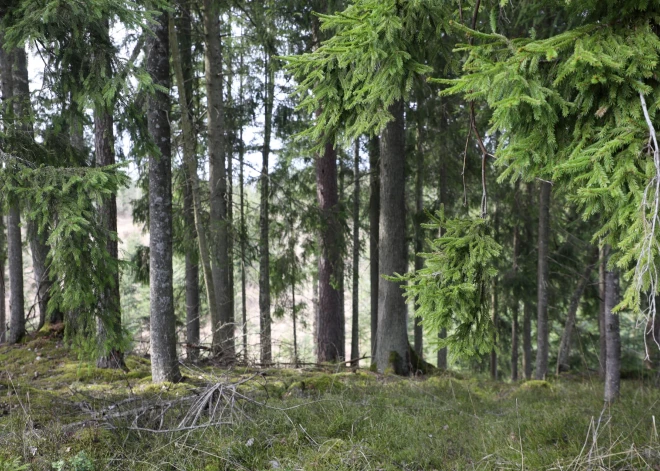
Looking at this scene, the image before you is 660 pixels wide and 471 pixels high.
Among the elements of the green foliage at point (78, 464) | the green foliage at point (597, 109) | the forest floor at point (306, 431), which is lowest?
the forest floor at point (306, 431)

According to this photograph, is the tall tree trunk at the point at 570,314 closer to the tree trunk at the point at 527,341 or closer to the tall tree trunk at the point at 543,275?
the tree trunk at the point at 527,341

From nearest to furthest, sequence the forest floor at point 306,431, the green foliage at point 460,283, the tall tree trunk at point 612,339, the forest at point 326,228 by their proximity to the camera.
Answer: the forest at point 326,228 → the green foliage at point 460,283 → the forest floor at point 306,431 → the tall tree trunk at point 612,339

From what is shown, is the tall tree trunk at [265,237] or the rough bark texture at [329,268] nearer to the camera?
the tall tree trunk at [265,237]

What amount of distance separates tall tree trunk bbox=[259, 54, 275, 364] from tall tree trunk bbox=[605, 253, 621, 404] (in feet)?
16.6

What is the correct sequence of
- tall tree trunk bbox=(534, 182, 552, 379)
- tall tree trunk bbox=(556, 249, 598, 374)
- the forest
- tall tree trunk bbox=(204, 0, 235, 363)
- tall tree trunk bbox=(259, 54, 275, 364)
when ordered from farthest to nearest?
tall tree trunk bbox=(556, 249, 598, 374) < tall tree trunk bbox=(534, 182, 552, 379) < tall tree trunk bbox=(204, 0, 235, 363) < tall tree trunk bbox=(259, 54, 275, 364) < the forest

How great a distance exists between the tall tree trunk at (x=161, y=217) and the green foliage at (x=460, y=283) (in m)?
3.93

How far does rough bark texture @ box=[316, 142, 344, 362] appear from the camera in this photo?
10.5 metres

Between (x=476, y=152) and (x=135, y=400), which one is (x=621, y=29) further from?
(x=476, y=152)

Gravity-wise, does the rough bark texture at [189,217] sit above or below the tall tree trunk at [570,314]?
above

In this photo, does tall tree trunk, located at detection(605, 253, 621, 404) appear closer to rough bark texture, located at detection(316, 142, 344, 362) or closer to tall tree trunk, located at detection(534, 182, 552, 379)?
tall tree trunk, located at detection(534, 182, 552, 379)

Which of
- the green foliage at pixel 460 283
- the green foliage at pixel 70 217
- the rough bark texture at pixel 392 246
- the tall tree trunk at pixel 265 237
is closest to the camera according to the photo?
the green foliage at pixel 460 283

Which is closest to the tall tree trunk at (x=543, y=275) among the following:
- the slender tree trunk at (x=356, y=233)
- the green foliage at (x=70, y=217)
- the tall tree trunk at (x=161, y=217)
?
the slender tree trunk at (x=356, y=233)

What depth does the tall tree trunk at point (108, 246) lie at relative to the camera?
4.89 metres

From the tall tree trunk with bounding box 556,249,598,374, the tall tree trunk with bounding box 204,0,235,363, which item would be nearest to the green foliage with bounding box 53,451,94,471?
the tall tree trunk with bounding box 204,0,235,363
